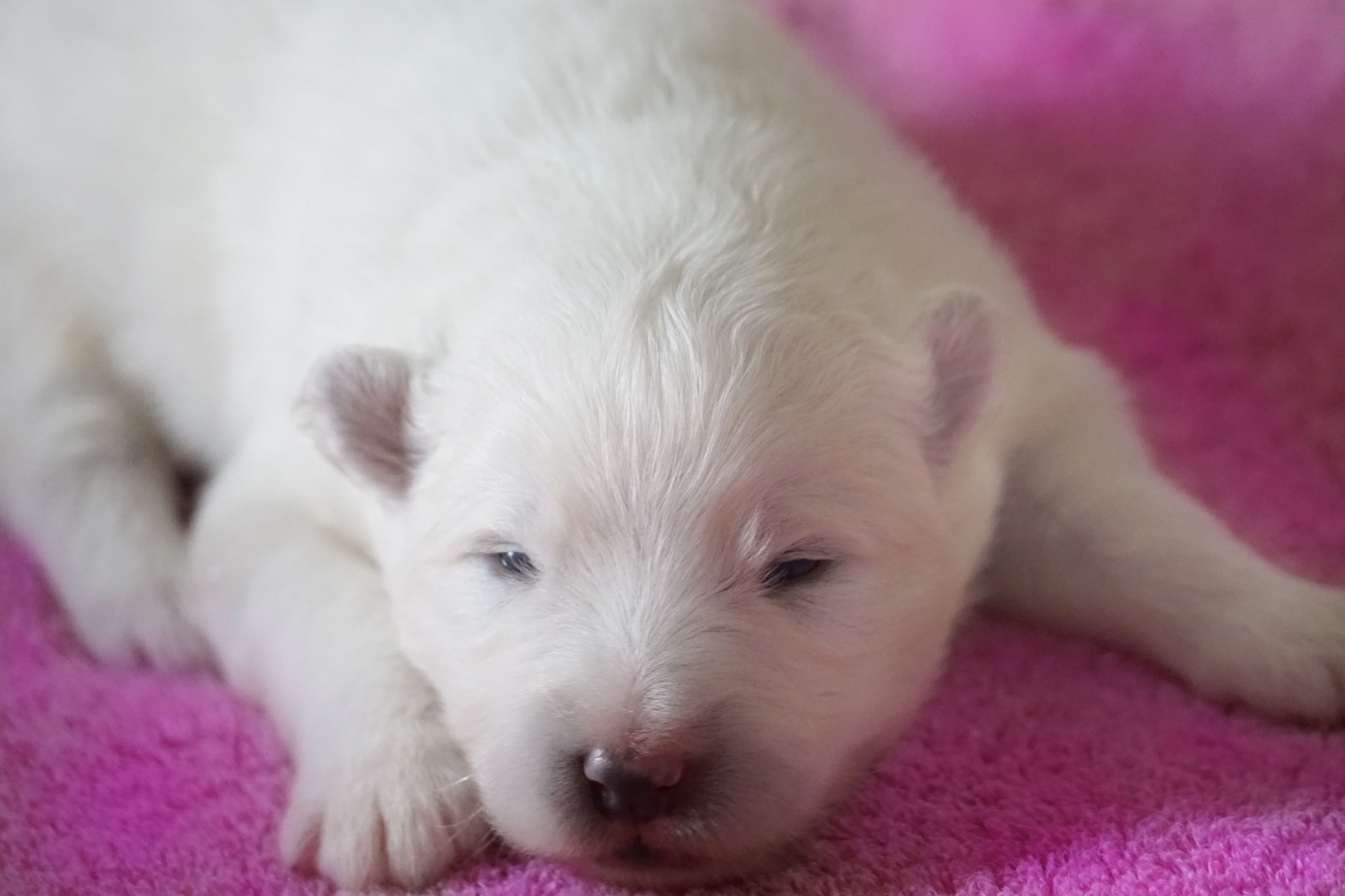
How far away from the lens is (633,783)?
1.57m

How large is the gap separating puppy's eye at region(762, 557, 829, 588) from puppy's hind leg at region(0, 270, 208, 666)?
1.29 meters

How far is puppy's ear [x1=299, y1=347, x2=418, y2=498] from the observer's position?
6.24 ft

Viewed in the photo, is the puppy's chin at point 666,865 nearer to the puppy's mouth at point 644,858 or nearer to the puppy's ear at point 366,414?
the puppy's mouth at point 644,858

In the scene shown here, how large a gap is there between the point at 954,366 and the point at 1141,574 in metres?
0.58

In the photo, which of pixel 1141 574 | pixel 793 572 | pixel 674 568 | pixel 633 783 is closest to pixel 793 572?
pixel 793 572

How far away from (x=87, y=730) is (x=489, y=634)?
860 mm

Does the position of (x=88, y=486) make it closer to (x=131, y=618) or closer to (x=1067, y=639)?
(x=131, y=618)

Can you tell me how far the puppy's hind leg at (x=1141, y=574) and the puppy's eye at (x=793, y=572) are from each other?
2.45ft

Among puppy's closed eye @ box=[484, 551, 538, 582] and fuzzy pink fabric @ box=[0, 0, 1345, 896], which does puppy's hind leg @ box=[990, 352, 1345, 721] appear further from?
puppy's closed eye @ box=[484, 551, 538, 582]

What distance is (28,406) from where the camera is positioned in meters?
2.82

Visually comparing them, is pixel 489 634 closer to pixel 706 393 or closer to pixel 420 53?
pixel 706 393

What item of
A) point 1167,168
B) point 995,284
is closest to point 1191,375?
point 1167,168

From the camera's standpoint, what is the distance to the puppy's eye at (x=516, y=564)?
1.77 meters

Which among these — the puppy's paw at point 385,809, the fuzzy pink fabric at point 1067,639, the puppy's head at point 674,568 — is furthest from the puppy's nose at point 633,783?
the puppy's paw at point 385,809
